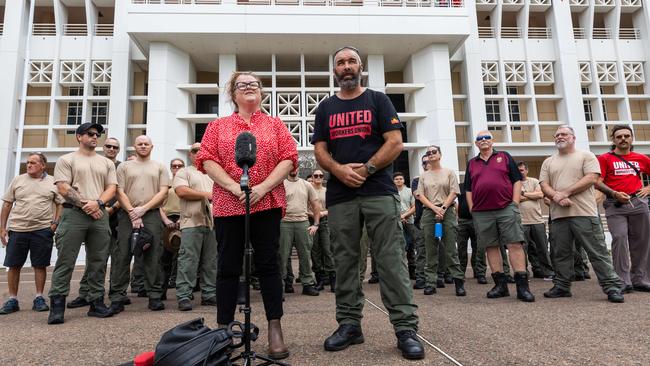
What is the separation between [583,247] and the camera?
4.89 metres

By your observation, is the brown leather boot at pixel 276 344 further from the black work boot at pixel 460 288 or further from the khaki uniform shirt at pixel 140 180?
the black work boot at pixel 460 288

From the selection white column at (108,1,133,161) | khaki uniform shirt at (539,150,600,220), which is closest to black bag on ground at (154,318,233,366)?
khaki uniform shirt at (539,150,600,220)

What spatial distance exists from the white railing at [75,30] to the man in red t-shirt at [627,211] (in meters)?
20.5

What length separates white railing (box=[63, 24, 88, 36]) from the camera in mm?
17766

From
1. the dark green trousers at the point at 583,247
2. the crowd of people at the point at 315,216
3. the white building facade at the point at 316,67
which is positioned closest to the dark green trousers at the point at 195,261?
the crowd of people at the point at 315,216

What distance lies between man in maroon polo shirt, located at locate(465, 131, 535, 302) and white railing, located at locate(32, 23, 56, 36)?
2012 cm

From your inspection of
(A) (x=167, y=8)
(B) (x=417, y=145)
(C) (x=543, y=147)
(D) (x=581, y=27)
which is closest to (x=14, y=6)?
(A) (x=167, y=8)

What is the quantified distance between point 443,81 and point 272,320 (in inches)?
639

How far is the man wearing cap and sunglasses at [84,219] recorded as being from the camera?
163 inches

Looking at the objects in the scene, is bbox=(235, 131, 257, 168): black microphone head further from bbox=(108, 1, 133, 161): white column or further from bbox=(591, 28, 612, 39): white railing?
bbox=(591, 28, 612, 39): white railing

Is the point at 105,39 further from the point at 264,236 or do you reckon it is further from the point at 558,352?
the point at 558,352

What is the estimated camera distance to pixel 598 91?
18500mm

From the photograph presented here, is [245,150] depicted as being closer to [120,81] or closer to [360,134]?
[360,134]

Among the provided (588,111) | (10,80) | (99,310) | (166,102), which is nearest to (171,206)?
(99,310)
